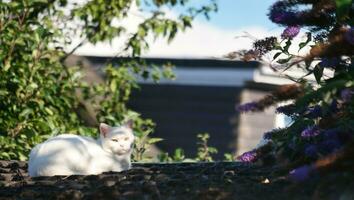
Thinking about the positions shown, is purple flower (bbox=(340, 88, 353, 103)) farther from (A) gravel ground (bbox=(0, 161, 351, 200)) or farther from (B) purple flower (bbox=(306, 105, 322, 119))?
(B) purple flower (bbox=(306, 105, 322, 119))

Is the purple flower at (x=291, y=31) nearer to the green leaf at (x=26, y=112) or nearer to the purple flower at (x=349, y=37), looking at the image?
the purple flower at (x=349, y=37)

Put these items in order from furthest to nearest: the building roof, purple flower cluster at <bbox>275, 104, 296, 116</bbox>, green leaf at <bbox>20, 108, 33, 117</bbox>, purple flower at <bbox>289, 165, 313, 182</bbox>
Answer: the building roof < green leaf at <bbox>20, 108, 33, 117</bbox> < purple flower cluster at <bbox>275, 104, 296, 116</bbox> < purple flower at <bbox>289, 165, 313, 182</bbox>

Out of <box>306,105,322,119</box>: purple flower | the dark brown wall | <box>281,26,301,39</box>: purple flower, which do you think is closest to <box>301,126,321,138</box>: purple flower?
<box>306,105,322,119</box>: purple flower

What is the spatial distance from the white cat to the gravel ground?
85mm

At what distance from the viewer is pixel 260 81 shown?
11477 millimetres

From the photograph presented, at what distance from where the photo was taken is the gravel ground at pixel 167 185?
4.11 meters

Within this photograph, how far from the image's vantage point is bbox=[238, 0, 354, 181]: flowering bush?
149 inches

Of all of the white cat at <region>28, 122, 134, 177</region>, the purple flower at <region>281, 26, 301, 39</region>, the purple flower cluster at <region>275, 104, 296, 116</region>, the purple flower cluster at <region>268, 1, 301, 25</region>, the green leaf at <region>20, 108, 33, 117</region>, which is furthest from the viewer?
the green leaf at <region>20, 108, 33, 117</region>

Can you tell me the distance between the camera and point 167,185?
4535 mm

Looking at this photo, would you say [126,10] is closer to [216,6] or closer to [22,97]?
[216,6]

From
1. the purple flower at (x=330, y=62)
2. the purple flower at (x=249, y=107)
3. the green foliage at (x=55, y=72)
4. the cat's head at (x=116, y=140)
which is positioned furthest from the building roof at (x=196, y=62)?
the purple flower at (x=249, y=107)

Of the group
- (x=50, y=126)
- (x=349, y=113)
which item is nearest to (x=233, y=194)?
(x=349, y=113)

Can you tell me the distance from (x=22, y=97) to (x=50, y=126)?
0.46 metres

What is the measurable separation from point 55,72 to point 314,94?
5168 mm
